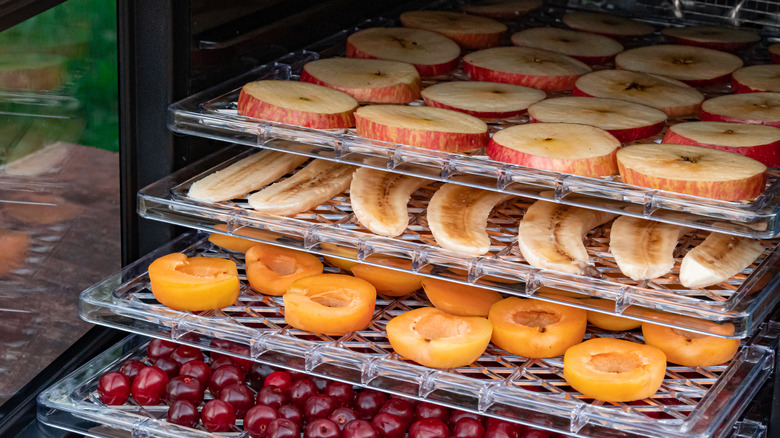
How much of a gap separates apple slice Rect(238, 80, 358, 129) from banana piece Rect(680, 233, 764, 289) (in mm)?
533

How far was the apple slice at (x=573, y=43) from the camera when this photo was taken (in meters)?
1.94

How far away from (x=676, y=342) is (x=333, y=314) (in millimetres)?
484

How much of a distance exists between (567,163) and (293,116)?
0.41 m

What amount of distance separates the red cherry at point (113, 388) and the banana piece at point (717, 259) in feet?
2.67

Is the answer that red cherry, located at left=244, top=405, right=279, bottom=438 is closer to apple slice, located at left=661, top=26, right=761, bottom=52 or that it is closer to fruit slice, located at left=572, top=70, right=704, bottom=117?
fruit slice, located at left=572, top=70, right=704, bottom=117

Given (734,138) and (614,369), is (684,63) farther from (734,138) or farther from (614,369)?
(614,369)

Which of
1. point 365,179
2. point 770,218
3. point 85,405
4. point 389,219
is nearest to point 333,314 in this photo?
point 389,219

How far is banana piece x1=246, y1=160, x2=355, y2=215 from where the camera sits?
155cm

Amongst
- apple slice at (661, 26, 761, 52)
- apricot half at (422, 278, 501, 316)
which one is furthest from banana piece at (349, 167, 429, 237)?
apple slice at (661, 26, 761, 52)

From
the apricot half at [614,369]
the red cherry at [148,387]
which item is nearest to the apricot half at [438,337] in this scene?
the apricot half at [614,369]

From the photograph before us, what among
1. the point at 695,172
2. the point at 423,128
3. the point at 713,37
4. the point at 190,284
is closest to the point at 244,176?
the point at 190,284

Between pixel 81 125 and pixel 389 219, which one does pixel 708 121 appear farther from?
pixel 81 125

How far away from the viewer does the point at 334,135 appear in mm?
1468

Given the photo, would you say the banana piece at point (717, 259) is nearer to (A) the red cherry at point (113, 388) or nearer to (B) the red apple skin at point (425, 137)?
(B) the red apple skin at point (425, 137)
